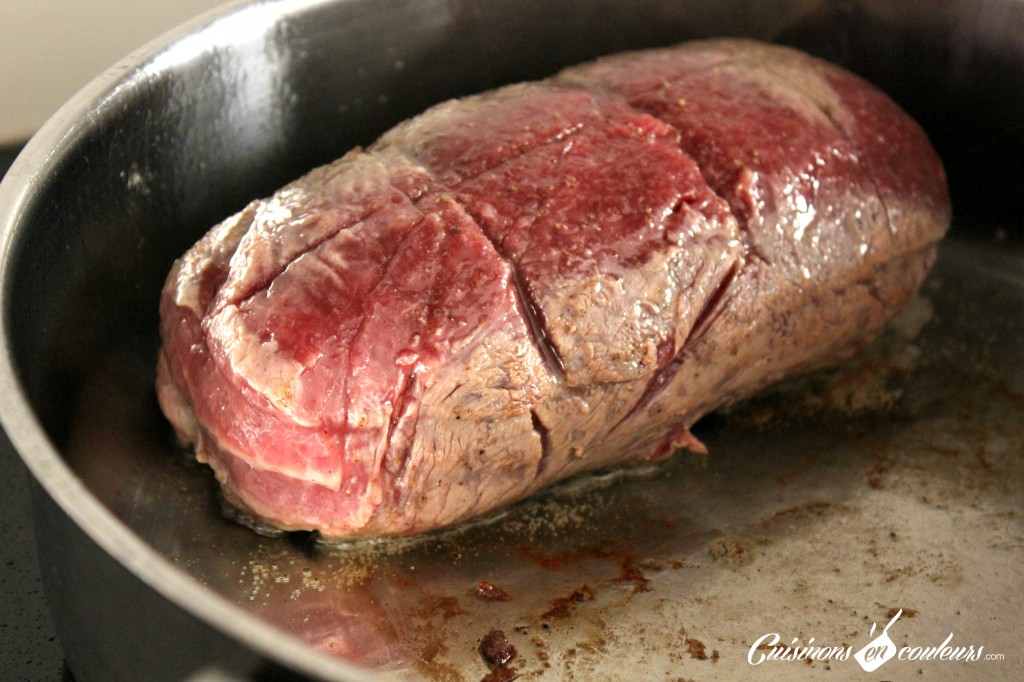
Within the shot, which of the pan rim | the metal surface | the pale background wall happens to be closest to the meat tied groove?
the metal surface

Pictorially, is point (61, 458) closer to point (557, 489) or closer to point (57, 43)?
point (557, 489)

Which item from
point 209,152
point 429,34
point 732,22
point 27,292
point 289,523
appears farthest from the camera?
point 732,22

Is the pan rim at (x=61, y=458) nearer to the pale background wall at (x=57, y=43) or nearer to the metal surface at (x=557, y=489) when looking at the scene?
the metal surface at (x=557, y=489)

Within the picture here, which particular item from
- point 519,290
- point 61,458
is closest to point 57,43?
point 519,290

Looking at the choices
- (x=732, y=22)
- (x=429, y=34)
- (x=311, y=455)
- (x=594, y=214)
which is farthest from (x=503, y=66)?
(x=311, y=455)

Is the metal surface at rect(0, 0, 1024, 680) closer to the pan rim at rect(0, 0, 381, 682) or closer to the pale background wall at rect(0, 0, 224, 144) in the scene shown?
the pan rim at rect(0, 0, 381, 682)

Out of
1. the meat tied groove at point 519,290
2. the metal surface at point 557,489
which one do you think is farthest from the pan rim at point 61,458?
Answer: the meat tied groove at point 519,290

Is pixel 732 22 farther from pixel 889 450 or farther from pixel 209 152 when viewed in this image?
pixel 209 152
